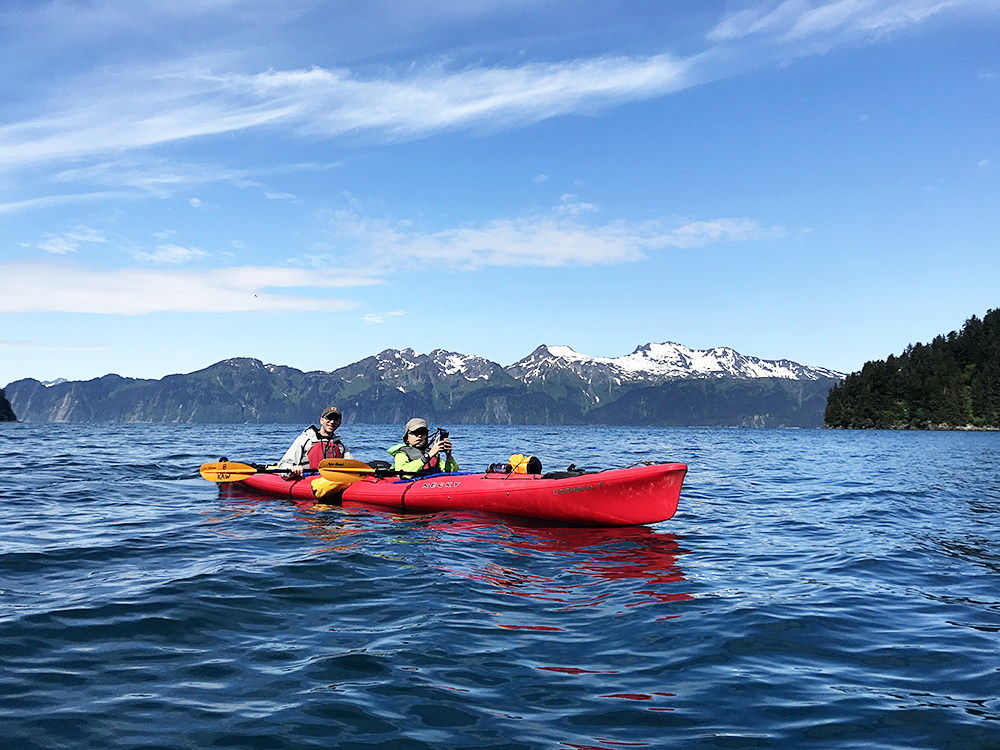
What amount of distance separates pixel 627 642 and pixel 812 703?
175 centimetres

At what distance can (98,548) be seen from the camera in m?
10.4

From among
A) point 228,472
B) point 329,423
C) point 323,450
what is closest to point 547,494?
point 329,423

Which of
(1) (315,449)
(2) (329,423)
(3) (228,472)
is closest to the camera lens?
(2) (329,423)

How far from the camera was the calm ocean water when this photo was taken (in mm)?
4609

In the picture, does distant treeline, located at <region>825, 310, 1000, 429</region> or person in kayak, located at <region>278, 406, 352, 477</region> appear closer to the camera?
person in kayak, located at <region>278, 406, 352, 477</region>

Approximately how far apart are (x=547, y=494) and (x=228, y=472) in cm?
985

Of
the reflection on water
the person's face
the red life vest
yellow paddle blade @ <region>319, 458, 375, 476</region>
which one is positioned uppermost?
the person's face

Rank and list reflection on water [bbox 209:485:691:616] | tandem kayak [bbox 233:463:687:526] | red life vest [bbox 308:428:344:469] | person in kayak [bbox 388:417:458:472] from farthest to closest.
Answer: red life vest [bbox 308:428:344:469]
person in kayak [bbox 388:417:458:472]
tandem kayak [bbox 233:463:687:526]
reflection on water [bbox 209:485:691:616]

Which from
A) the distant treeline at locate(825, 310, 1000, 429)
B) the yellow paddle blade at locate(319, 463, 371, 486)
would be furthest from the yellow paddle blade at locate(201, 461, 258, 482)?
the distant treeline at locate(825, 310, 1000, 429)

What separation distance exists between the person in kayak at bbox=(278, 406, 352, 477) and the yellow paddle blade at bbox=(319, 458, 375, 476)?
3.94 ft

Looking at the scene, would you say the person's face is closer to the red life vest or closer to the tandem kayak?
the red life vest

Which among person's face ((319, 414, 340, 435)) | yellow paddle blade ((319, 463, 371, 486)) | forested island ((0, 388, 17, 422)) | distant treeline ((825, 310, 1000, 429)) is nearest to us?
Result: yellow paddle blade ((319, 463, 371, 486))

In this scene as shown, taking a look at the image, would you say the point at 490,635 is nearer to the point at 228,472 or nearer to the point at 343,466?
A: the point at 343,466

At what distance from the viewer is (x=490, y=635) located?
6520mm
